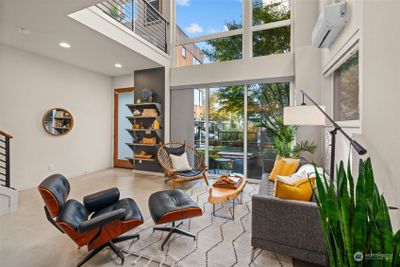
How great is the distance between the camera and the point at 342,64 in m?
2.90

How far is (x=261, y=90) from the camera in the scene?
4492 millimetres

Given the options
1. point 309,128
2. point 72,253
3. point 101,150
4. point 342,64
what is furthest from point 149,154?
point 342,64

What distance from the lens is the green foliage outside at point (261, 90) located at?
4.36 meters

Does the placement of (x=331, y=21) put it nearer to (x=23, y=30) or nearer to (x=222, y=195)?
(x=222, y=195)

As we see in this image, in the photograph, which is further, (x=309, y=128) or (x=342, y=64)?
(x=309, y=128)

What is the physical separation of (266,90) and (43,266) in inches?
177

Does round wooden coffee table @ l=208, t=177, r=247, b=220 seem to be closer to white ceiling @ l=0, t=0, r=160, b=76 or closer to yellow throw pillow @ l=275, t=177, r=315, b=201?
yellow throw pillow @ l=275, t=177, r=315, b=201

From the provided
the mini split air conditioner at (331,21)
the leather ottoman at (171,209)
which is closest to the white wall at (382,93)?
the mini split air conditioner at (331,21)

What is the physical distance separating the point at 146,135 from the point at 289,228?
417 cm

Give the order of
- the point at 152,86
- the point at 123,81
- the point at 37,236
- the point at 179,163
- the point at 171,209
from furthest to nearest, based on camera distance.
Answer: the point at 123,81 < the point at 152,86 < the point at 179,163 < the point at 37,236 < the point at 171,209

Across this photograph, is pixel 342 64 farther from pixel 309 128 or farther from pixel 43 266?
pixel 43 266

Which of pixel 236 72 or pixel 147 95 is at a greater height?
pixel 236 72

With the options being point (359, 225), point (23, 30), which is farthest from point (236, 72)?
point (359, 225)

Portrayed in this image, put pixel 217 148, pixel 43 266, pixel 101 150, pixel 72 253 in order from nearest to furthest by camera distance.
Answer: pixel 43 266
pixel 72 253
pixel 217 148
pixel 101 150
